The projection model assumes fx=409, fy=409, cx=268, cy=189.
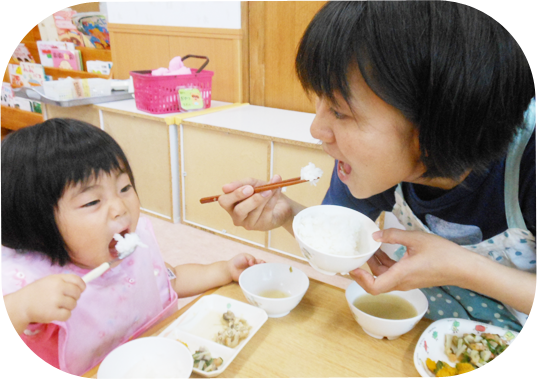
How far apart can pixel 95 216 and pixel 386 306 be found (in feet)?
2.41

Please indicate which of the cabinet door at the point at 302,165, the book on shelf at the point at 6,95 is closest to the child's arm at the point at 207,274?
the cabinet door at the point at 302,165

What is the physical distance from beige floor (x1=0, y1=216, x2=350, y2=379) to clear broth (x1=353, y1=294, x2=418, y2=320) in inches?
52.4

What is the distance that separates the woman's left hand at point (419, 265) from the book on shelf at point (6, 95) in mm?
4664

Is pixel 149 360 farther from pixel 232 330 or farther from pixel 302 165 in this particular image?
pixel 302 165

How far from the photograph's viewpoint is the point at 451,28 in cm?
67

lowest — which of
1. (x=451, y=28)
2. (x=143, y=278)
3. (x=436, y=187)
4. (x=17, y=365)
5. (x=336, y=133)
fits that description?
(x=17, y=365)

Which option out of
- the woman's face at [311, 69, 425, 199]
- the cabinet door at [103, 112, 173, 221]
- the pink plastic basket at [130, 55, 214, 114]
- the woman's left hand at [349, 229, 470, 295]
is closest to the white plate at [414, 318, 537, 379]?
the woman's left hand at [349, 229, 470, 295]

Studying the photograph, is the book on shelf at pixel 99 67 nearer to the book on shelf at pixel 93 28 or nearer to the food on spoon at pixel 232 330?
the book on shelf at pixel 93 28

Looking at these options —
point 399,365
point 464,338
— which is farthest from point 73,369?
point 464,338

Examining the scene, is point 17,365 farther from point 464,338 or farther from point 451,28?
point 451,28

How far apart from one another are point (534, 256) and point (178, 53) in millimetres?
2987

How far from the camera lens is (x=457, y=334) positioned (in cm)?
91

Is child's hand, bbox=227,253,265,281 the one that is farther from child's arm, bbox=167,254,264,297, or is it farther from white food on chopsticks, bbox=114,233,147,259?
white food on chopsticks, bbox=114,233,147,259

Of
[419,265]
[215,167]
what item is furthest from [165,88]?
[419,265]
